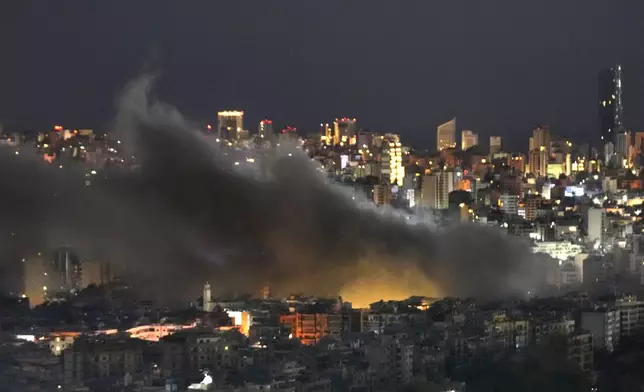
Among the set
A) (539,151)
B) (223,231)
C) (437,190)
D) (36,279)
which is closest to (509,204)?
(437,190)

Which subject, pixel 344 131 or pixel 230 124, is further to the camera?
pixel 344 131

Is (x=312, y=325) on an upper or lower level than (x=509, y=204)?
lower

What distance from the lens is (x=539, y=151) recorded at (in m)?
26.6

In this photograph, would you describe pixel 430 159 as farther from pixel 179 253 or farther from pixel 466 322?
pixel 466 322

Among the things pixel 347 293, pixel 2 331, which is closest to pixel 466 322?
pixel 347 293

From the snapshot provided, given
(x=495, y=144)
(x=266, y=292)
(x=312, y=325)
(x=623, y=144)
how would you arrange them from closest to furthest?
(x=312, y=325), (x=266, y=292), (x=495, y=144), (x=623, y=144)

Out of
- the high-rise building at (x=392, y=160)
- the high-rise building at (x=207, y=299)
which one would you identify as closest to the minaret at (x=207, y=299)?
the high-rise building at (x=207, y=299)

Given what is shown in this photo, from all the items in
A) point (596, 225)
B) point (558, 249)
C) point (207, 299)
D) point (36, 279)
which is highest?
point (596, 225)

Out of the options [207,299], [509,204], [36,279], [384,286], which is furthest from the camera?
[509,204]

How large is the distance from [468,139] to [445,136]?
604mm

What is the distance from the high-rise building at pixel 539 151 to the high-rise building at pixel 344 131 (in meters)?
2.54

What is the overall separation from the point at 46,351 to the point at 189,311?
227cm

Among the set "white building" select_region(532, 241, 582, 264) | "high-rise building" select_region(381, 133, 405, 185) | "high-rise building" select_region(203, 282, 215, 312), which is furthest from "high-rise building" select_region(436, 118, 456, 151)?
"high-rise building" select_region(203, 282, 215, 312)

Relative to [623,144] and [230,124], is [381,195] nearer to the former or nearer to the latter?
[230,124]
